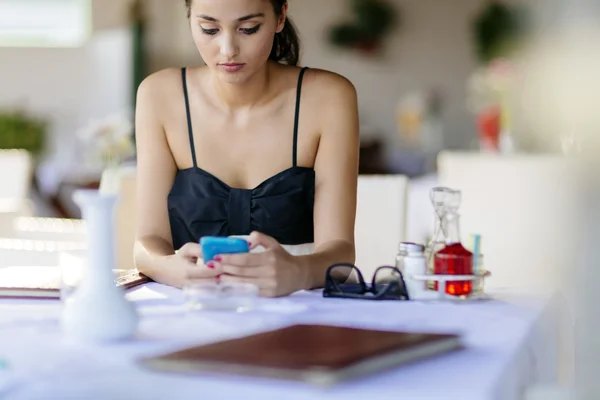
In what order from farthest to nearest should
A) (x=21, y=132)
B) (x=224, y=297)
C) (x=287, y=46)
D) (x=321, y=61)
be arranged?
(x=321, y=61) < (x=21, y=132) < (x=287, y=46) < (x=224, y=297)

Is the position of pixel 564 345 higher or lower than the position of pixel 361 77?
lower

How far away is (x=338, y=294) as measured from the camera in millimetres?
1575

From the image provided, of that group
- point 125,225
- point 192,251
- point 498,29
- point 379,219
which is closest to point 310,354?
point 192,251

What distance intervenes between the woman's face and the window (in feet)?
22.7

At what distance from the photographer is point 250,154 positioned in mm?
2133

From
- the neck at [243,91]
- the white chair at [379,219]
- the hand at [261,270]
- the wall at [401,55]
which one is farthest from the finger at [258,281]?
the wall at [401,55]

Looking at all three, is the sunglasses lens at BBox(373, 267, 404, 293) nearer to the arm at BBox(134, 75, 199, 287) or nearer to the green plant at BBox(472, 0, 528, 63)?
the arm at BBox(134, 75, 199, 287)

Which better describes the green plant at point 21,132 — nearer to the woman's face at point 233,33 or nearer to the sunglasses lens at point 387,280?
the woman's face at point 233,33

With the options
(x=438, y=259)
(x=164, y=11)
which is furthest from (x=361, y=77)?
(x=438, y=259)

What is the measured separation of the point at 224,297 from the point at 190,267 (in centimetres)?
20

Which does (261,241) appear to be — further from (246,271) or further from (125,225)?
(125,225)

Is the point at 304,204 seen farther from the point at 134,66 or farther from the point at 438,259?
the point at 134,66

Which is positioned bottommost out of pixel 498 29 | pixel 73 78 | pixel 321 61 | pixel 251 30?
pixel 251 30

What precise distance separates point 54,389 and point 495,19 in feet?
25.9
